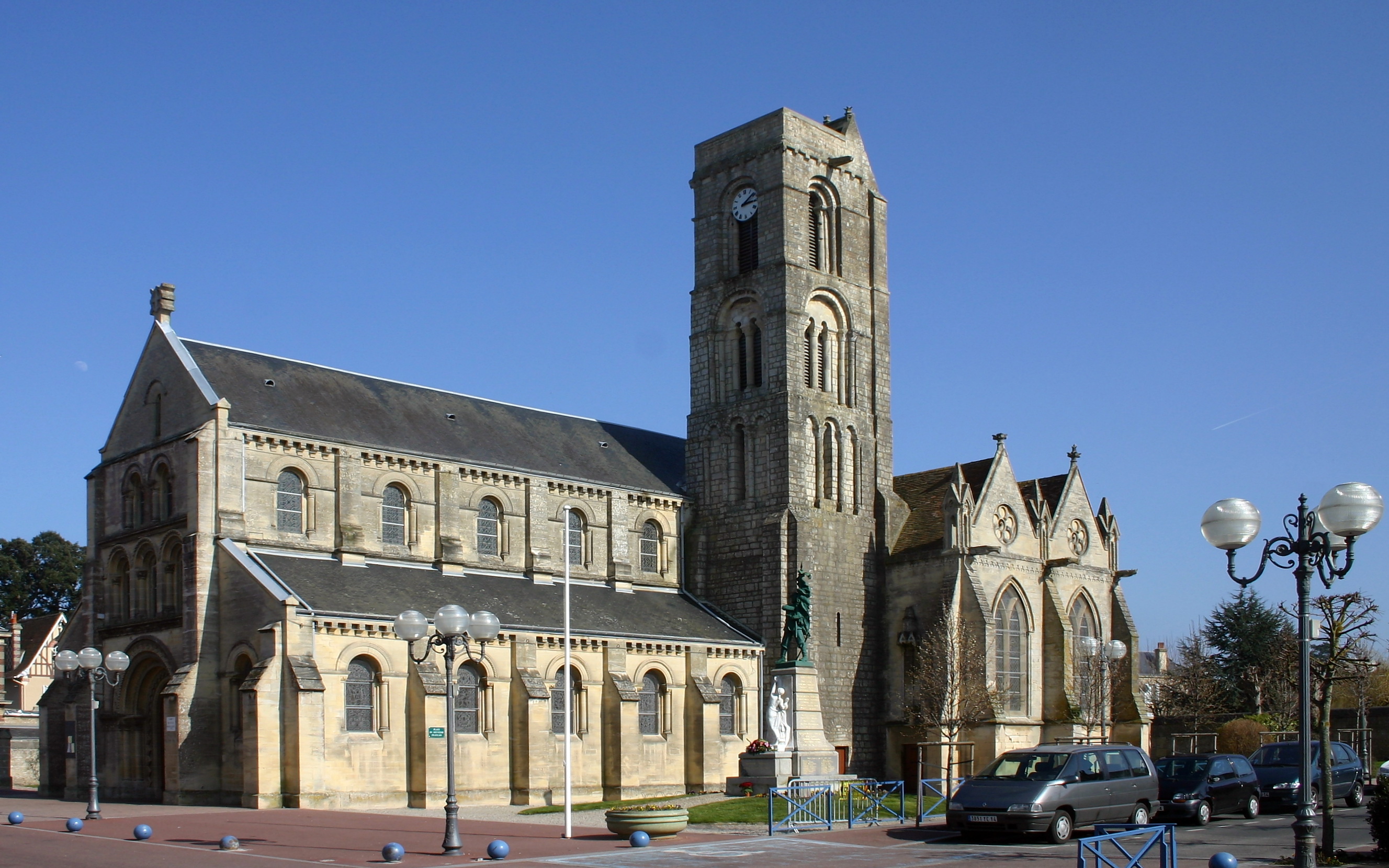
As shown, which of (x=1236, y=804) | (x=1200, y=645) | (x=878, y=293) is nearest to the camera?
(x=1236, y=804)

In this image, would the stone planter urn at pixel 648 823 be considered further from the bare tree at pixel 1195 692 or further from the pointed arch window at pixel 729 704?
the bare tree at pixel 1195 692

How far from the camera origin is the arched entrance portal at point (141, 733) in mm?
40812

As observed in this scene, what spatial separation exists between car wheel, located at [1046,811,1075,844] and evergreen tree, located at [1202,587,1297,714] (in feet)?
157

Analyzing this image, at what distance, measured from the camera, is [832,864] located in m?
20.2

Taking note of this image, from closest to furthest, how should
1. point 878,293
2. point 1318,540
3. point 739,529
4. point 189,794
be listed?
1. point 1318,540
2. point 189,794
3. point 739,529
4. point 878,293

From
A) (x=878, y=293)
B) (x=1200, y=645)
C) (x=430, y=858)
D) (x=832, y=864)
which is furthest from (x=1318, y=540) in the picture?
(x=1200, y=645)

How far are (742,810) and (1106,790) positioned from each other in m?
7.97

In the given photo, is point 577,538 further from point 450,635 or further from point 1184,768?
point 450,635

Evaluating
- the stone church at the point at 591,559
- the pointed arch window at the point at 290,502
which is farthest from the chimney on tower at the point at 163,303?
the pointed arch window at the point at 290,502

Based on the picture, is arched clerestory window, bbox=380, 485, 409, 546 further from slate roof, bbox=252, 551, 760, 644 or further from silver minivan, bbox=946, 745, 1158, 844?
silver minivan, bbox=946, 745, 1158, 844

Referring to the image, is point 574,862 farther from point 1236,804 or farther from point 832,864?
point 1236,804

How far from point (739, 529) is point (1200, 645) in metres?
41.0

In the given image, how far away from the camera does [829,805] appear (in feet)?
88.6

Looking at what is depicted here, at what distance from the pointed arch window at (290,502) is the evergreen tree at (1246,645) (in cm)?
4803
